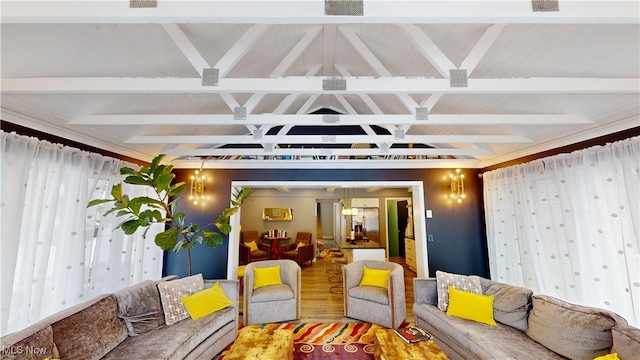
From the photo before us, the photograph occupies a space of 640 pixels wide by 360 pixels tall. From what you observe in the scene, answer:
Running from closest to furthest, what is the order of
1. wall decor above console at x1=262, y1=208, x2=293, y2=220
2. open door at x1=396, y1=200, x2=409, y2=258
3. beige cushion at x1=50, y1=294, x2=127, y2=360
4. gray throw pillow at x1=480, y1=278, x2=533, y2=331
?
1. beige cushion at x1=50, y1=294, x2=127, y2=360
2. gray throw pillow at x1=480, y1=278, x2=533, y2=331
3. open door at x1=396, y1=200, x2=409, y2=258
4. wall decor above console at x1=262, y1=208, x2=293, y2=220

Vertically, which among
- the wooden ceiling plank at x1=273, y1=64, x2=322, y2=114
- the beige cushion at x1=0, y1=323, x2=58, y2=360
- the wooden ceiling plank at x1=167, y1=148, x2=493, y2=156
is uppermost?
the wooden ceiling plank at x1=273, y1=64, x2=322, y2=114

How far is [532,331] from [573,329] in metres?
0.41

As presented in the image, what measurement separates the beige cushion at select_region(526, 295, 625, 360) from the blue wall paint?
213 centimetres

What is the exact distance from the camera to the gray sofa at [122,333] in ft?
5.61

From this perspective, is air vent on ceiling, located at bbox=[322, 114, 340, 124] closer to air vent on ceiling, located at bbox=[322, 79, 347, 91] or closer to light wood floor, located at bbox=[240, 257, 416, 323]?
air vent on ceiling, located at bbox=[322, 79, 347, 91]

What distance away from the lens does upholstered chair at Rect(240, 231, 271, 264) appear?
23.0 ft

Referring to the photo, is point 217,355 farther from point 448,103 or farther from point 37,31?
point 448,103

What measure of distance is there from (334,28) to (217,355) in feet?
13.3

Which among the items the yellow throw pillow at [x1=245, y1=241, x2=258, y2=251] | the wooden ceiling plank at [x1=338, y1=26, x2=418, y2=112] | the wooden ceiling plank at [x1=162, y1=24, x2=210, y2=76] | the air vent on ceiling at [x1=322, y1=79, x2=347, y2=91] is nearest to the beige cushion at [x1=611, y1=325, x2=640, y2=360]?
the wooden ceiling plank at [x1=338, y1=26, x2=418, y2=112]

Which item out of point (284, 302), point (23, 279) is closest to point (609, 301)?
point (284, 302)

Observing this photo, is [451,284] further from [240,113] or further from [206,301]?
[240,113]

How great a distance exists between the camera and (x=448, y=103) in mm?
3416

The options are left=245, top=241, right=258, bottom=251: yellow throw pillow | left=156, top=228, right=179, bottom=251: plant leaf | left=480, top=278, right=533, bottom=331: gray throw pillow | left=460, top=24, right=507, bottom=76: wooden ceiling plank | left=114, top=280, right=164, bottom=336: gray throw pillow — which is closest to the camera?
left=460, top=24, right=507, bottom=76: wooden ceiling plank

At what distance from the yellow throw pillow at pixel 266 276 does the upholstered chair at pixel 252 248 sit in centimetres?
318
